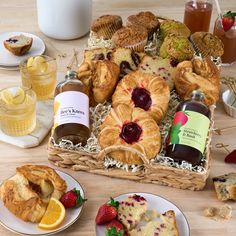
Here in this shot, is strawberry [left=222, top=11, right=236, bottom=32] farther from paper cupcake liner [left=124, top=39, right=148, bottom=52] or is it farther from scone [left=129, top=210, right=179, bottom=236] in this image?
scone [left=129, top=210, right=179, bottom=236]

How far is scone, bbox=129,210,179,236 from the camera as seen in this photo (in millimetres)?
1254

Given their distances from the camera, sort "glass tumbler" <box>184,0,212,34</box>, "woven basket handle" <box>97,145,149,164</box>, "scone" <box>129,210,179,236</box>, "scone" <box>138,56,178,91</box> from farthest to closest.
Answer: "glass tumbler" <box>184,0,212,34</box>
"scone" <box>138,56,178,91</box>
"woven basket handle" <box>97,145,149,164</box>
"scone" <box>129,210,179,236</box>

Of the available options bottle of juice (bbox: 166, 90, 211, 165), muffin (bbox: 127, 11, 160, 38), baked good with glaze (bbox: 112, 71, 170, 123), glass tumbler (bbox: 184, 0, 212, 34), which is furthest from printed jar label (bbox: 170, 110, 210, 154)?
glass tumbler (bbox: 184, 0, 212, 34)

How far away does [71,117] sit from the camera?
56.6 inches

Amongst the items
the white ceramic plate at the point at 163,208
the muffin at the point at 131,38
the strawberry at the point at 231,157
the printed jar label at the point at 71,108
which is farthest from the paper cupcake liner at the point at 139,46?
the white ceramic plate at the point at 163,208

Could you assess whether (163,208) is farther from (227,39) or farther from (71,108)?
(227,39)

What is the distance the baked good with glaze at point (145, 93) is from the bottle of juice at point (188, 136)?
0.09m

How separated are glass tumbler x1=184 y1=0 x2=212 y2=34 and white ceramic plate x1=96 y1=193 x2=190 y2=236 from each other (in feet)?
2.87

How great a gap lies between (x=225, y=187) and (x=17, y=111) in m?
0.60

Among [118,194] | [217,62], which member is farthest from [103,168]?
[217,62]

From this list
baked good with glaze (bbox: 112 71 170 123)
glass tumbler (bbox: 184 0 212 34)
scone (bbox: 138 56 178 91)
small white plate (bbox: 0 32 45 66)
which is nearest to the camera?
baked good with glaze (bbox: 112 71 170 123)

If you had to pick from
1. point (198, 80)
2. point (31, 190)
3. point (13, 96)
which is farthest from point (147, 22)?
point (31, 190)

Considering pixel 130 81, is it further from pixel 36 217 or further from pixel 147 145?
pixel 36 217

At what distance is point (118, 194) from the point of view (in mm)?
1437
